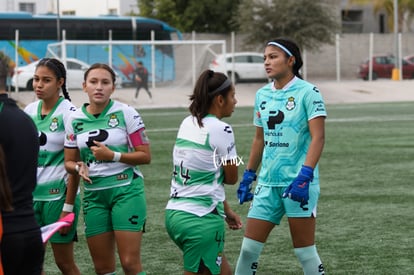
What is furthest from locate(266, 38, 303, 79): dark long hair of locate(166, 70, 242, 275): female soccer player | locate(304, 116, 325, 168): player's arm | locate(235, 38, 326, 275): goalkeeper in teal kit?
locate(166, 70, 242, 275): female soccer player

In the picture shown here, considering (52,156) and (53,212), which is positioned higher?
(52,156)

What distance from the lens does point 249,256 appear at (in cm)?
676

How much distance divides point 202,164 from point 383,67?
149ft

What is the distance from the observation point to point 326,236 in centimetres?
1001

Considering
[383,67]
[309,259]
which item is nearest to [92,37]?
[383,67]

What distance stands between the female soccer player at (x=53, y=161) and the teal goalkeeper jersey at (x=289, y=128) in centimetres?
139

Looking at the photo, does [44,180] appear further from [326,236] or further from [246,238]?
[326,236]

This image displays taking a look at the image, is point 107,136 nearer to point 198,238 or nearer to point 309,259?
point 198,238

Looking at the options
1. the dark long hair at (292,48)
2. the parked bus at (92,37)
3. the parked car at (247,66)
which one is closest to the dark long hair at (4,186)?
the dark long hair at (292,48)

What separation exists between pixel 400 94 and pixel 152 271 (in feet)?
116

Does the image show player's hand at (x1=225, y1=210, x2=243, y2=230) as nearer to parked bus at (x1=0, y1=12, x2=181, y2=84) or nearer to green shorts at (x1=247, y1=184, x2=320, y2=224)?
green shorts at (x1=247, y1=184, x2=320, y2=224)

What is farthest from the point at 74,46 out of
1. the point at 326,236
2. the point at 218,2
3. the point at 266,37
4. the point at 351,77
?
the point at 326,236

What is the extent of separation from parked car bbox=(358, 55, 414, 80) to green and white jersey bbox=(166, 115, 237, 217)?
45341mm

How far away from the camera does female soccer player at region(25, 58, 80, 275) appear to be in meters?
→ 6.74
